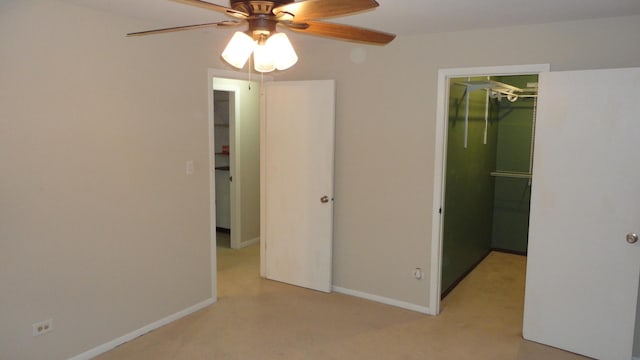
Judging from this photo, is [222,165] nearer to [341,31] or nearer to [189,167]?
[189,167]

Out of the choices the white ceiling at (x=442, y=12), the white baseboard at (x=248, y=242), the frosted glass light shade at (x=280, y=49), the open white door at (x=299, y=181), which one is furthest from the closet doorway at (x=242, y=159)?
the frosted glass light shade at (x=280, y=49)

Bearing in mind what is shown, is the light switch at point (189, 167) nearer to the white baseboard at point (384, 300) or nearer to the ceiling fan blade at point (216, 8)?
the white baseboard at point (384, 300)

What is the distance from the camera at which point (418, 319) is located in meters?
3.79

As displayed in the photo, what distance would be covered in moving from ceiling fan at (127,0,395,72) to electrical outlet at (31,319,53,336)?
2.15 m

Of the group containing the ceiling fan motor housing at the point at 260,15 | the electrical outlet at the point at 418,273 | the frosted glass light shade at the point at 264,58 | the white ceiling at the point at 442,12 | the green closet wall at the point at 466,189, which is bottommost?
the electrical outlet at the point at 418,273

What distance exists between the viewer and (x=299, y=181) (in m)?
4.34

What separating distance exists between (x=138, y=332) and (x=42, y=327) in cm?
74

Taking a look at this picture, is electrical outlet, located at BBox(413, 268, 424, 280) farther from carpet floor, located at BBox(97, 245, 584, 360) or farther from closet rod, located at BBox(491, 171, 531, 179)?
closet rod, located at BBox(491, 171, 531, 179)

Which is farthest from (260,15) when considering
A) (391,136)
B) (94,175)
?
(391,136)

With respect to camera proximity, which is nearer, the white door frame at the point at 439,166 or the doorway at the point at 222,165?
the white door frame at the point at 439,166

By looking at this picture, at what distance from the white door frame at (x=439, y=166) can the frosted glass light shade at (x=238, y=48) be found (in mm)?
2156

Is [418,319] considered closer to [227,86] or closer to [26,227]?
[26,227]

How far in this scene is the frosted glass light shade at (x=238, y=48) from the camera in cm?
185

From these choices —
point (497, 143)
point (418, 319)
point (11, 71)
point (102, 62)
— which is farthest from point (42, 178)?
point (497, 143)
